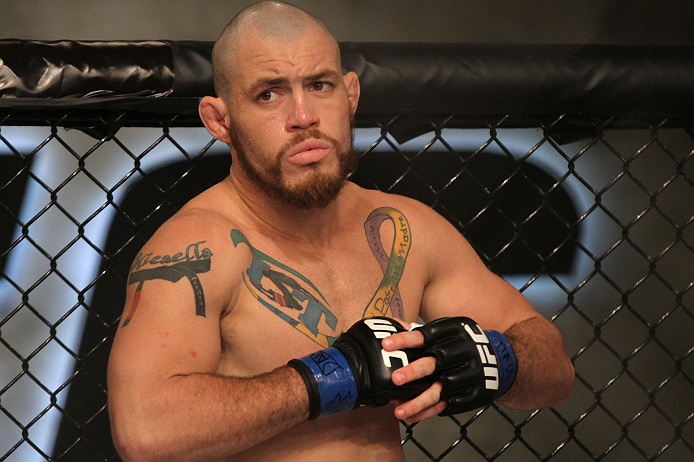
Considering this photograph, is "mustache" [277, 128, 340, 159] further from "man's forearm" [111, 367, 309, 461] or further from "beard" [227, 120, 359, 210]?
"man's forearm" [111, 367, 309, 461]

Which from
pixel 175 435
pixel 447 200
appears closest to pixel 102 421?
pixel 175 435

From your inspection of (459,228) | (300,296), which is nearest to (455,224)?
(459,228)

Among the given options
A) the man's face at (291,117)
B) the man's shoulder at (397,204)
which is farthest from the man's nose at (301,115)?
the man's shoulder at (397,204)

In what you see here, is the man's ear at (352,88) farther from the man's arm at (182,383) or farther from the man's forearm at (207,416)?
the man's forearm at (207,416)

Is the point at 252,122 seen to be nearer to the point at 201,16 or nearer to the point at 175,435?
the point at 175,435

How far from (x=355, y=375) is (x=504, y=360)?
264mm

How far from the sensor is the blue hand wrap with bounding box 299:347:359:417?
0.88 meters

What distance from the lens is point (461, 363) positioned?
943mm

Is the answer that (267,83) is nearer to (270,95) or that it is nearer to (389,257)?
(270,95)

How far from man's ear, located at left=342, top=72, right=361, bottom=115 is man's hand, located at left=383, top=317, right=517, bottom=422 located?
437mm

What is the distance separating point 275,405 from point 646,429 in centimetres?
243

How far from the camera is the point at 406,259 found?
1.18 meters

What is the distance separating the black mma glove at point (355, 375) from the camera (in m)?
0.88

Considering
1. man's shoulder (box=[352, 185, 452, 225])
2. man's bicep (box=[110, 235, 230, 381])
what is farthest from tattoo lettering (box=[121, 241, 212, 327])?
man's shoulder (box=[352, 185, 452, 225])
